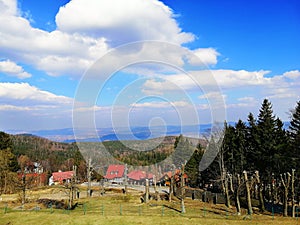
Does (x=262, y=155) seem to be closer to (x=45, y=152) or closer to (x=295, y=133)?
(x=295, y=133)

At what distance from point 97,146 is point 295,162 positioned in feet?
111

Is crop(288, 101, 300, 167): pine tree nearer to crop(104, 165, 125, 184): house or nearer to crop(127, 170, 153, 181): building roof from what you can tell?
crop(127, 170, 153, 181): building roof

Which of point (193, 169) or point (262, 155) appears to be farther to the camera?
point (193, 169)

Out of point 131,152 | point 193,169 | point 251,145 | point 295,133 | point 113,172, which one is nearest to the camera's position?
point 295,133

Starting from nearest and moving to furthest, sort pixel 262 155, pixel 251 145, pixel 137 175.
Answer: pixel 262 155, pixel 251 145, pixel 137 175

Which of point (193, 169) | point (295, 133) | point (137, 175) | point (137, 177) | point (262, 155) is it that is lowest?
point (137, 177)

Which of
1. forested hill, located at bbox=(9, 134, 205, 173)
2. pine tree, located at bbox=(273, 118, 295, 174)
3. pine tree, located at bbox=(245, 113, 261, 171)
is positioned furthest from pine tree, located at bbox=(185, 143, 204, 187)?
pine tree, located at bbox=(273, 118, 295, 174)

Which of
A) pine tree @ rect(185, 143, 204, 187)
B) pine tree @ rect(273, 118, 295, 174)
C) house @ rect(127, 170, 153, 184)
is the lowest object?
house @ rect(127, 170, 153, 184)

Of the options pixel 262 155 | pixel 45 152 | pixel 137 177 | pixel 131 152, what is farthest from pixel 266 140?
pixel 45 152

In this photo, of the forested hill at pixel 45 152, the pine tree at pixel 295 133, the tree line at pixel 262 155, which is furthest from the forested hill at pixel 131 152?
the pine tree at pixel 295 133

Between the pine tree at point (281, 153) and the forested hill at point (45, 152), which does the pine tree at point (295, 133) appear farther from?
the forested hill at point (45, 152)

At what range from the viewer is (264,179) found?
112 feet

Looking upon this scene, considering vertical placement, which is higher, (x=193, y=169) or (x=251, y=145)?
(x=251, y=145)

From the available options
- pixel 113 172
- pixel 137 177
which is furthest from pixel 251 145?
pixel 113 172
